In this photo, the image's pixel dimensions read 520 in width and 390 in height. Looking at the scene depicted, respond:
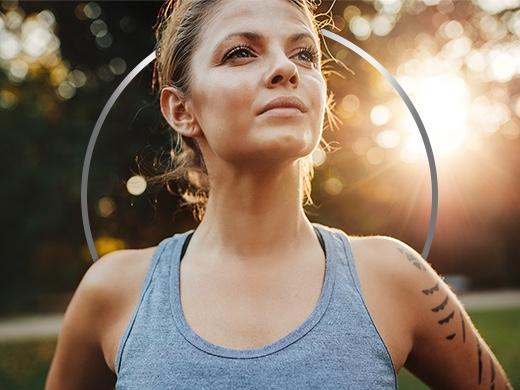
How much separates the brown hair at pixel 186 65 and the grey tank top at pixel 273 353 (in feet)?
1.91

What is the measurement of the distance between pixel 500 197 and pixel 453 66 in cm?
735

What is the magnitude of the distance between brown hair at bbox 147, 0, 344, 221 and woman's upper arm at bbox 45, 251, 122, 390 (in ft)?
1.63

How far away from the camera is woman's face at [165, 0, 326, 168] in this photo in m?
2.13

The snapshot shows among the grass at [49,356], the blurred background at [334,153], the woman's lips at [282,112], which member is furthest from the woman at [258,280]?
the grass at [49,356]

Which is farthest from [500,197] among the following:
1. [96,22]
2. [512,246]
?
[96,22]

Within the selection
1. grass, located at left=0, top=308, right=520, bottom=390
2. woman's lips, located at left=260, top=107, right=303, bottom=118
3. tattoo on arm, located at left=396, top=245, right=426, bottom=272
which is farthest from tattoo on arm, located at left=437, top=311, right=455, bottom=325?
grass, located at left=0, top=308, right=520, bottom=390

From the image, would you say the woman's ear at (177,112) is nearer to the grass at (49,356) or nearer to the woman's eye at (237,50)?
the woman's eye at (237,50)

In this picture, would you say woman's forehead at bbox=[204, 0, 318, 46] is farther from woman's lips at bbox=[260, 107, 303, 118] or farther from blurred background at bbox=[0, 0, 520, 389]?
blurred background at bbox=[0, 0, 520, 389]

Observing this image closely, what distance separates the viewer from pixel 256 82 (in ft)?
7.07


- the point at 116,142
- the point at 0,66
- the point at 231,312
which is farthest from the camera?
the point at 0,66

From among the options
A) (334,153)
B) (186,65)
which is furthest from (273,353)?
(334,153)

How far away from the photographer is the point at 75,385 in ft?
8.57

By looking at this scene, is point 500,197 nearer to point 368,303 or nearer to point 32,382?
point 32,382

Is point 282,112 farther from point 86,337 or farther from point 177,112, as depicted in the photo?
point 86,337
